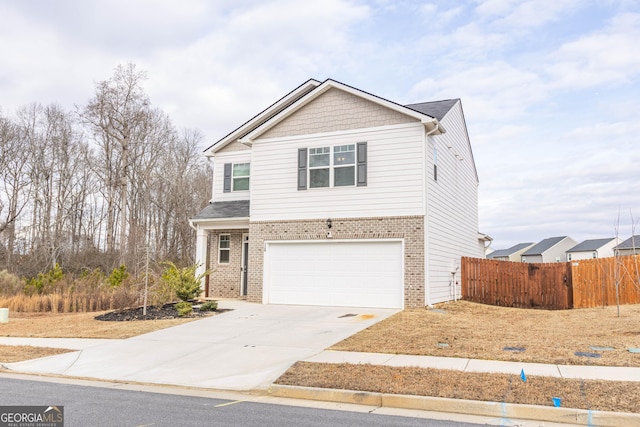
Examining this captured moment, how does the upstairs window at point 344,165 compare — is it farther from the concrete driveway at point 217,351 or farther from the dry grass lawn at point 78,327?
the dry grass lawn at point 78,327

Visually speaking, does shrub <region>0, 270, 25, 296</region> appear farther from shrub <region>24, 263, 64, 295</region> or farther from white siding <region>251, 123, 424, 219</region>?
white siding <region>251, 123, 424, 219</region>

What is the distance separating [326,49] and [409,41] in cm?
242

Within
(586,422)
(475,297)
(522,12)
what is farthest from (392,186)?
(586,422)

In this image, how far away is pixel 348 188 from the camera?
16734mm

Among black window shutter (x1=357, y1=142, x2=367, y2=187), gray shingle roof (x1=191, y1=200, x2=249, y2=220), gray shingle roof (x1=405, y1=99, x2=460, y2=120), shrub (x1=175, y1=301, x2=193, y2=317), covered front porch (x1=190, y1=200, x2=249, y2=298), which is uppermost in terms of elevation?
gray shingle roof (x1=405, y1=99, x2=460, y2=120)

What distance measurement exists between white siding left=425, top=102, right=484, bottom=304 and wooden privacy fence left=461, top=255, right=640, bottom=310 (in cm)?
127

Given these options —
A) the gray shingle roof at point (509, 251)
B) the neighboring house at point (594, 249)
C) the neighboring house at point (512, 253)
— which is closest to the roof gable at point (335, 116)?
the neighboring house at point (594, 249)

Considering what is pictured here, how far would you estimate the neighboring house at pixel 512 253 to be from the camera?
2744 inches

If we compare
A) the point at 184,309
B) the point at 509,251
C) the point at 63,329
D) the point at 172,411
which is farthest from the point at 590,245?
the point at 172,411

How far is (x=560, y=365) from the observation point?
27.4 ft

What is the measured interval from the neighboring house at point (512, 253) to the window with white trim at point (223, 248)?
56248mm

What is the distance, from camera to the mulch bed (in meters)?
15.2

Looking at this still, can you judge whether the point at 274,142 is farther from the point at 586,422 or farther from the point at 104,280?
the point at 586,422

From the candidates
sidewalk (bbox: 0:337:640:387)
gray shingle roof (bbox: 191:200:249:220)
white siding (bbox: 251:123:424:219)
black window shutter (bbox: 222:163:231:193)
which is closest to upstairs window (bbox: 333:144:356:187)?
white siding (bbox: 251:123:424:219)
